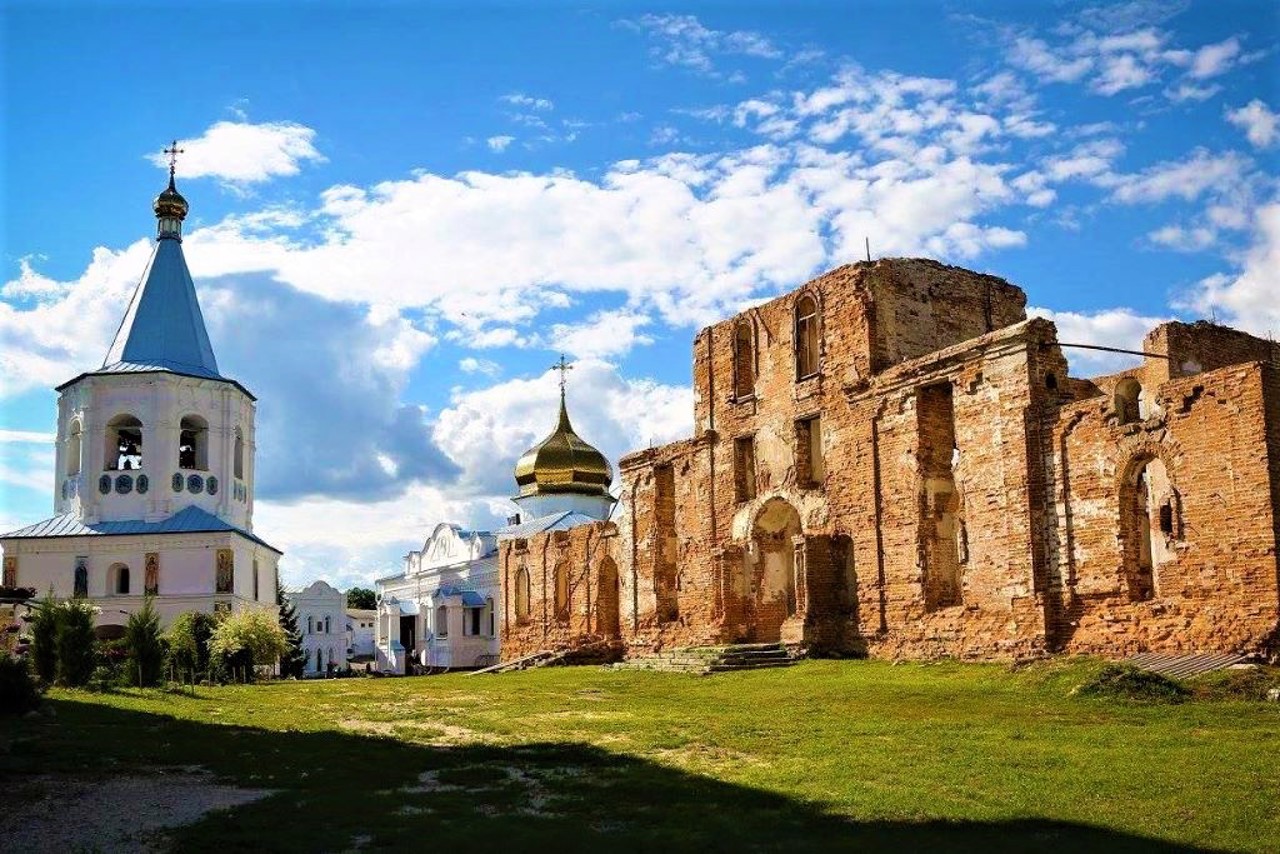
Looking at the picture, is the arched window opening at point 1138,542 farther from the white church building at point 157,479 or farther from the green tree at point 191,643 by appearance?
the white church building at point 157,479

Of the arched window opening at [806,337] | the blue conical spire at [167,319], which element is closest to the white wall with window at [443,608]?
the blue conical spire at [167,319]

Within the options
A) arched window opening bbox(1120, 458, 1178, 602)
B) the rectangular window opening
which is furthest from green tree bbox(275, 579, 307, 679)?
arched window opening bbox(1120, 458, 1178, 602)

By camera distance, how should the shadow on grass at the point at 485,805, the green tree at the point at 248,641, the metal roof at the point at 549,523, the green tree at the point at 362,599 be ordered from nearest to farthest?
the shadow on grass at the point at 485,805 → the green tree at the point at 248,641 → the metal roof at the point at 549,523 → the green tree at the point at 362,599

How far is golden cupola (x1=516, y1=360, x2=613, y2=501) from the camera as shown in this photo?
207ft

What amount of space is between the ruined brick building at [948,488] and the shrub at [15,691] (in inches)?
601

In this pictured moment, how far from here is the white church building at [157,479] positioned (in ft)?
160

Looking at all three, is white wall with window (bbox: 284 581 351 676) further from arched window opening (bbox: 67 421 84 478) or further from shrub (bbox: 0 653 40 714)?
shrub (bbox: 0 653 40 714)

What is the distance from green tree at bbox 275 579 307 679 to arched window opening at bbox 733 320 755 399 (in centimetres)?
2028

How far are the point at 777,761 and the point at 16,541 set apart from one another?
4647cm

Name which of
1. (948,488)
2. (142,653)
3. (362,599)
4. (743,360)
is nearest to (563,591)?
(743,360)

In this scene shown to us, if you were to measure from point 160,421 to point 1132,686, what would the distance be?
1730 inches

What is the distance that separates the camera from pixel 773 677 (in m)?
22.8

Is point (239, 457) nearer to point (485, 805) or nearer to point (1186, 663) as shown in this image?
point (1186, 663)

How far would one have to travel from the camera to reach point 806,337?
96.0 ft
